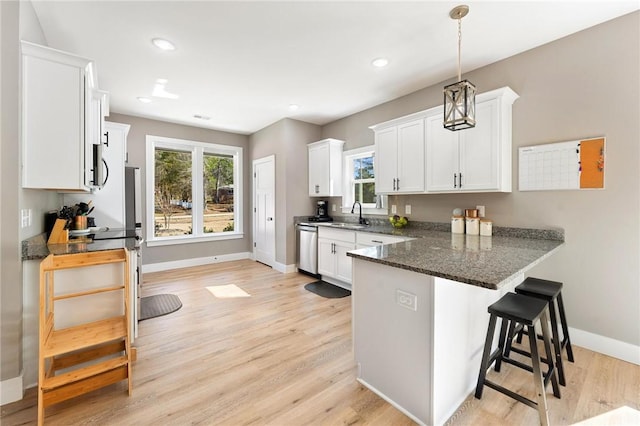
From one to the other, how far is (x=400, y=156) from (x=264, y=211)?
120 inches

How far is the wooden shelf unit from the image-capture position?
1.60 metres

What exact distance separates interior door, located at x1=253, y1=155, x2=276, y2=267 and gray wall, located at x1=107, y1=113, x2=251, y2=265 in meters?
0.30

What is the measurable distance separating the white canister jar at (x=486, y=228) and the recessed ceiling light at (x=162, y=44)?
3.54 m

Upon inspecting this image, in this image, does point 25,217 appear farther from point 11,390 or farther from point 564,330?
point 564,330

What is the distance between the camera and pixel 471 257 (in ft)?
5.85

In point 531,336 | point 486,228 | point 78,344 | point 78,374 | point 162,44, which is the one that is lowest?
point 78,374

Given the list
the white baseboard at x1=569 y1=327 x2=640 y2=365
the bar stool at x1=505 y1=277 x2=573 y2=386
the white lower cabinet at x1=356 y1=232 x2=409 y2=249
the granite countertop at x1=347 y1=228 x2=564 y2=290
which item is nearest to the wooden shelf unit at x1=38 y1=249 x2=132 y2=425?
the granite countertop at x1=347 y1=228 x2=564 y2=290

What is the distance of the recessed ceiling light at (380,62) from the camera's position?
9.40 feet

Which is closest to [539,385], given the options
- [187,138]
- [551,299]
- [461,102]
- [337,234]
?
[551,299]

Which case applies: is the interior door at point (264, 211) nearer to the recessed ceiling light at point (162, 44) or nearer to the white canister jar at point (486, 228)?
the recessed ceiling light at point (162, 44)

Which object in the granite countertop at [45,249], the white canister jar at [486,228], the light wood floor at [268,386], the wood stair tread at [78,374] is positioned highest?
the white canister jar at [486,228]

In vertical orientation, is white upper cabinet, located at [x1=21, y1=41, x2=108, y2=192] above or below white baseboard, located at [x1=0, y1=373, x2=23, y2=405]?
above

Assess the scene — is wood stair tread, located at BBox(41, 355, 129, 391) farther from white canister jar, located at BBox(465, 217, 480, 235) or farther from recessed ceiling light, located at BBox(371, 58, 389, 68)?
recessed ceiling light, located at BBox(371, 58, 389, 68)

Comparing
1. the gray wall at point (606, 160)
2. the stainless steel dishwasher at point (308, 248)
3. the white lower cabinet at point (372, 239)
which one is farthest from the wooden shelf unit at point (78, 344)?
the gray wall at point (606, 160)
